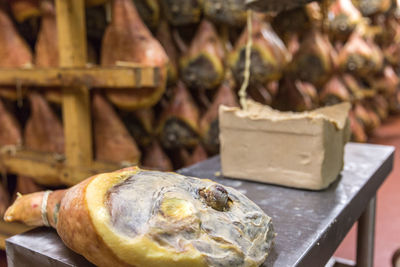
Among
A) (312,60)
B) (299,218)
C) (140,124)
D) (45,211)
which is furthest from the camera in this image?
(312,60)

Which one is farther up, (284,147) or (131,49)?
(131,49)

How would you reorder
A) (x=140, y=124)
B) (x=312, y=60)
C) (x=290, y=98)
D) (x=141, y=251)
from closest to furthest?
(x=141, y=251) < (x=140, y=124) < (x=312, y=60) < (x=290, y=98)

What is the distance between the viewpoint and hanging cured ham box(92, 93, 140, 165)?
1.94m

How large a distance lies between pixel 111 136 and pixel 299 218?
3.93 ft

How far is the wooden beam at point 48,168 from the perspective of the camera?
1859 millimetres

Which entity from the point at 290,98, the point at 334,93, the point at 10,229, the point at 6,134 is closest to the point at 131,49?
the point at 6,134

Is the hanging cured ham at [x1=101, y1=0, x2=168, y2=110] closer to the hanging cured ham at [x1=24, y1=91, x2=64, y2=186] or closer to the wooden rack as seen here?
the wooden rack

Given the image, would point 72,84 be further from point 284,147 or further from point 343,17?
point 343,17

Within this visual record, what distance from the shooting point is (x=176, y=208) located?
667 millimetres

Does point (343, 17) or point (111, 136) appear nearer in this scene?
point (111, 136)

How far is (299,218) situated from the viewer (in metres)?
1.00

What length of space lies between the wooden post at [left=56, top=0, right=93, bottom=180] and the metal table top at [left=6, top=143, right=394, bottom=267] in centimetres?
64

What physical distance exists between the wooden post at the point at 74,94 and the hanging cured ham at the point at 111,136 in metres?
0.05

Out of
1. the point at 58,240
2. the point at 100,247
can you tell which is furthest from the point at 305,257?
the point at 58,240
